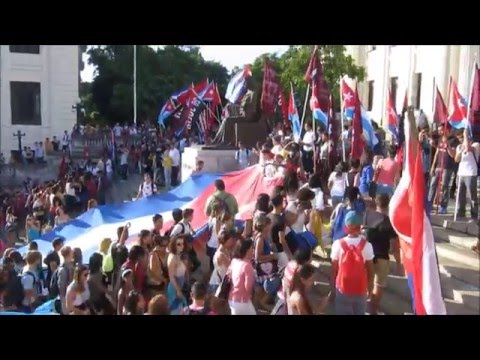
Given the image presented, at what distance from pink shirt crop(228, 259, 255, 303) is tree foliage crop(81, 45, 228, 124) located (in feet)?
113

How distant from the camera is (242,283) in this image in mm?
5645

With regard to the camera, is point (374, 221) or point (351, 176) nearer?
point (374, 221)

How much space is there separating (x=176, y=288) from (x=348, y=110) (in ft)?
18.8

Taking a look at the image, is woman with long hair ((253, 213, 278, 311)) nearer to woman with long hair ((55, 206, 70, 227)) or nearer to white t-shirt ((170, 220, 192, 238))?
white t-shirt ((170, 220, 192, 238))

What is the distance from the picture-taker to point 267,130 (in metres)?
15.5

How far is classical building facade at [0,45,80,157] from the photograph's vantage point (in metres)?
30.6

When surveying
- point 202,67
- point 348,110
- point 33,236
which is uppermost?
point 202,67

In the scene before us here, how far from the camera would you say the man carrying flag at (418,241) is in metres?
4.69

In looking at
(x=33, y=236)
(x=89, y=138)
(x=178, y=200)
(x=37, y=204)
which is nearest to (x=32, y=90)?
(x=89, y=138)

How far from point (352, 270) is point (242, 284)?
1009 mm

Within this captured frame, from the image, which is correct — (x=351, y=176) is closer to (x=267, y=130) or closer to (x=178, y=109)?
(x=267, y=130)

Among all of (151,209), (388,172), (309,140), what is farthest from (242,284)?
(309,140)

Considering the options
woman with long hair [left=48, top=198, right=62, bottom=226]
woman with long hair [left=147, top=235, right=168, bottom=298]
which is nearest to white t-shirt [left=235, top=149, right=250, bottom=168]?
woman with long hair [left=48, top=198, right=62, bottom=226]
